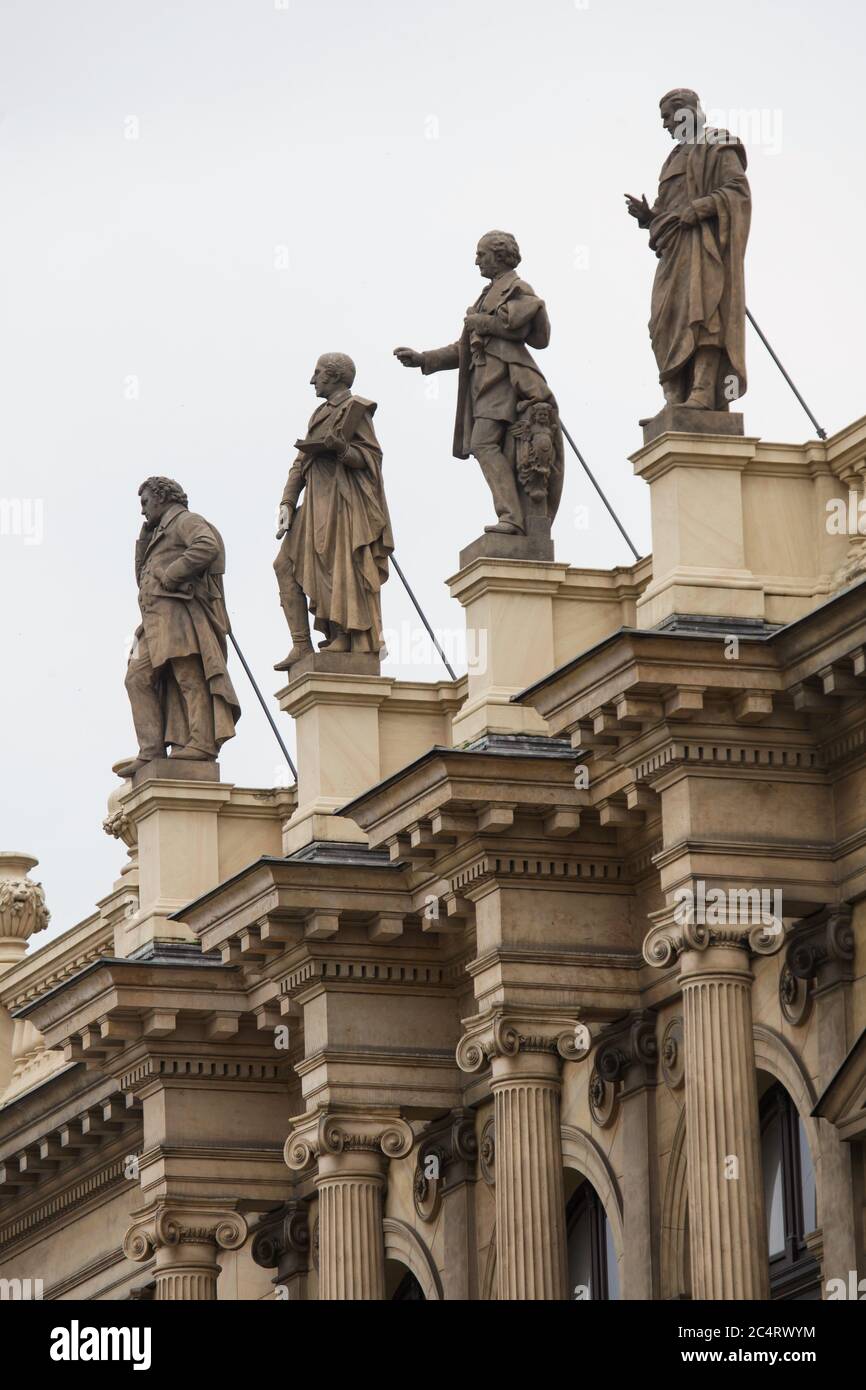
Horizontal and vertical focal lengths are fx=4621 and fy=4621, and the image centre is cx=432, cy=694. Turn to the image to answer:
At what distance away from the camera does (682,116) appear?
113 feet

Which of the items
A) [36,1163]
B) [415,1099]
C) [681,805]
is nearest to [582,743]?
[681,805]

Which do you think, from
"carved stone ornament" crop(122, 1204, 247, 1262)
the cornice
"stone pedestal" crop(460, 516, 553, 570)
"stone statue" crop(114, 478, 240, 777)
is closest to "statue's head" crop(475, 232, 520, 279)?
"stone pedestal" crop(460, 516, 553, 570)

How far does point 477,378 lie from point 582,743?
4.62m

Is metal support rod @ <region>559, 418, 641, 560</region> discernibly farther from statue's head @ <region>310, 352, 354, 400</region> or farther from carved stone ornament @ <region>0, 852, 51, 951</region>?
carved stone ornament @ <region>0, 852, 51, 951</region>

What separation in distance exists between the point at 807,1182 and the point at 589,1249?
161 inches

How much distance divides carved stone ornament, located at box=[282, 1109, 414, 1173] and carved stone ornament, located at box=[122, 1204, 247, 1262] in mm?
3117

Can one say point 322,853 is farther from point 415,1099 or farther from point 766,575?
point 766,575

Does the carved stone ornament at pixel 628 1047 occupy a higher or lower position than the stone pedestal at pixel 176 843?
lower

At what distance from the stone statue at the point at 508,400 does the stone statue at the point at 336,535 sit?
6.84ft

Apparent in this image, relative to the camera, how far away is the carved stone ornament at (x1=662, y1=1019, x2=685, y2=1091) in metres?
36.1

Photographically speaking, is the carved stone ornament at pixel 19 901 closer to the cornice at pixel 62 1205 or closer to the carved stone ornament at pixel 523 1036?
the cornice at pixel 62 1205

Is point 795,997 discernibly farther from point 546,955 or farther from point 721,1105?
point 546,955

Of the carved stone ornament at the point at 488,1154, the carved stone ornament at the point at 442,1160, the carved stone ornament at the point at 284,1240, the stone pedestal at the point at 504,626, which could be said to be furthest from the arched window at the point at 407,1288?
the stone pedestal at the point at 504,626

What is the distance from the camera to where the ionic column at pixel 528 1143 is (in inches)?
1377
